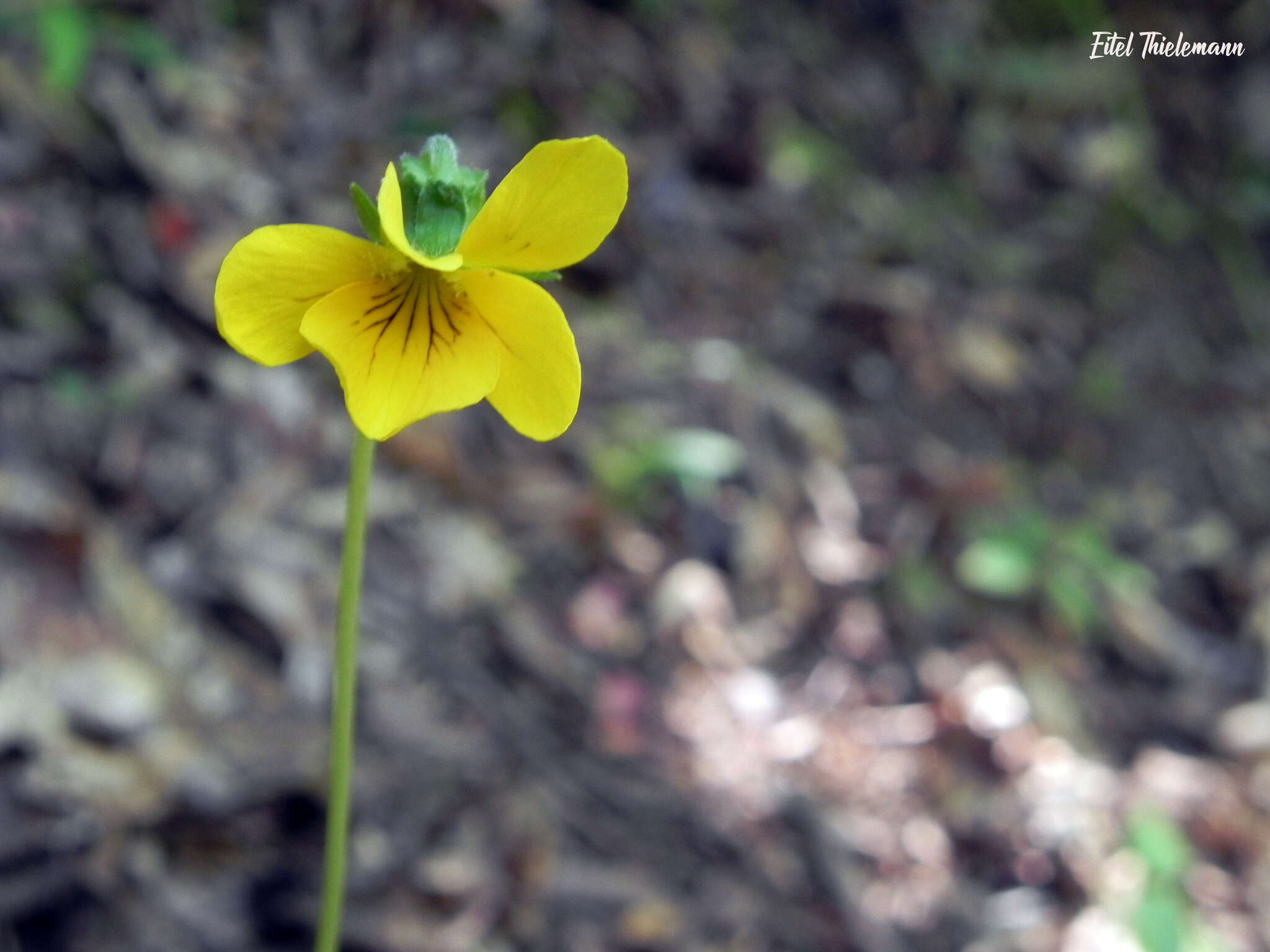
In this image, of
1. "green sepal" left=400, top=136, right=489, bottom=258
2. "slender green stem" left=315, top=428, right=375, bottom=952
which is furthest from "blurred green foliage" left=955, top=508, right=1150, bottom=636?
"green sepal" left=400, top=136, right=489, bottom=258

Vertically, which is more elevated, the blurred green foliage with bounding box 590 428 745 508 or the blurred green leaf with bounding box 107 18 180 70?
the blurred green leaf with bounding box 107 18 180 70

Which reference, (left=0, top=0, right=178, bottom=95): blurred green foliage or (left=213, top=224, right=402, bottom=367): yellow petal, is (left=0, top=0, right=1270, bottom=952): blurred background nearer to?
(left=0, top=0, right=178, bottom=95): blurred green foliage

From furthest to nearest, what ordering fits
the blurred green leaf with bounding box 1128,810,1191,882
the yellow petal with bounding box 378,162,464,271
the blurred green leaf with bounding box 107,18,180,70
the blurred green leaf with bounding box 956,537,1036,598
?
the blurred green leaf with bounding box 956,537,1036,598 < the blurred green leaf with bounding box 107,18,180,70 < the blurred green leaf with bounding box 1128,810,1191,882 < the yellow petal with bounding box 378,162,464,271

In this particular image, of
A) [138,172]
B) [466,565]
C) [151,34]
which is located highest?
[151,34]

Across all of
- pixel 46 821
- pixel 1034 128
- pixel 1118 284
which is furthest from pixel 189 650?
pixel 1034 128

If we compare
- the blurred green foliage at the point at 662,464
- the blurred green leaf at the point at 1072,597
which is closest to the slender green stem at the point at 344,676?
the blurred green foliage at the point at 662,464

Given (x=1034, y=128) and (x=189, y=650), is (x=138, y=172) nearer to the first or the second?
(x=189, y=650)

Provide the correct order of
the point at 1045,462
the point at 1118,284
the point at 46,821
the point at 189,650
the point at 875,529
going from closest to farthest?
1. the point at 46,821
2. the point at 189,650
3. the point at 875,529
4. the point at 1045,462
5. the point at 1118,284

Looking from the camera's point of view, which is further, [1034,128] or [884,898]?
[1034,128]
